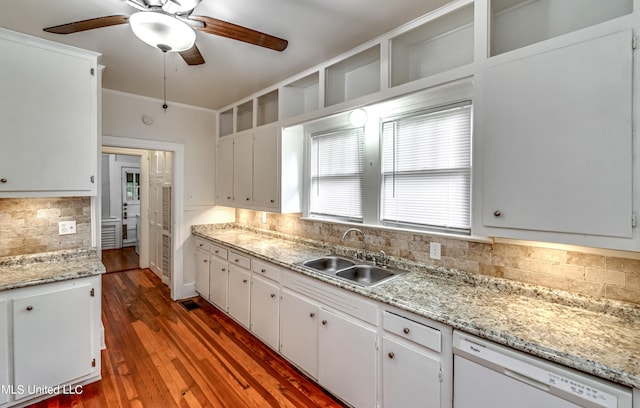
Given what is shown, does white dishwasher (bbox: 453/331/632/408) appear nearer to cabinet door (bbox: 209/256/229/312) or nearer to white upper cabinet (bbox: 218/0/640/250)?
white upper cabinet (bbox: 218/0/640/250)

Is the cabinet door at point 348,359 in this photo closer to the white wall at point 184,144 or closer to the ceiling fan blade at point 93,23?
the ceiling fan blade at point 93,23

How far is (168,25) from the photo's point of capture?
4.85 ft

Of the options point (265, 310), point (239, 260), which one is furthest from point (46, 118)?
point (265, 310)

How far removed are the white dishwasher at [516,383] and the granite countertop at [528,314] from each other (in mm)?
52

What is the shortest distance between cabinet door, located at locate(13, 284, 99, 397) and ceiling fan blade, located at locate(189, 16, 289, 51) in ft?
6.87

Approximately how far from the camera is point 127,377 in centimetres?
239

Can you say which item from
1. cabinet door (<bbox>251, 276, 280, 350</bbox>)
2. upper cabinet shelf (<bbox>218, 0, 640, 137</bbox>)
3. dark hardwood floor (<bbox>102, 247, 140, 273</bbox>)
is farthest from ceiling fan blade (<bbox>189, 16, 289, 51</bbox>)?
dark hardwood floor (<bbox>102, 247, 140, 273</bbox>)

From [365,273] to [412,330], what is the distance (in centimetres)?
87

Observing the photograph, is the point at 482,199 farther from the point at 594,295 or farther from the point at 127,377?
the point at 127,377

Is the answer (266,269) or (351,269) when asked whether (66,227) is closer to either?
(266,269)

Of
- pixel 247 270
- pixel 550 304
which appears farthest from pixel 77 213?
pixel 550 304

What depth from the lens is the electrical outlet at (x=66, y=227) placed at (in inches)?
102

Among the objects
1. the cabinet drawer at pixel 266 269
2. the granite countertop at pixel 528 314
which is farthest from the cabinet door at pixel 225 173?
the granite countertop at pixel 528 314

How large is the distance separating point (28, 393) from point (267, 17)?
3100 mm
